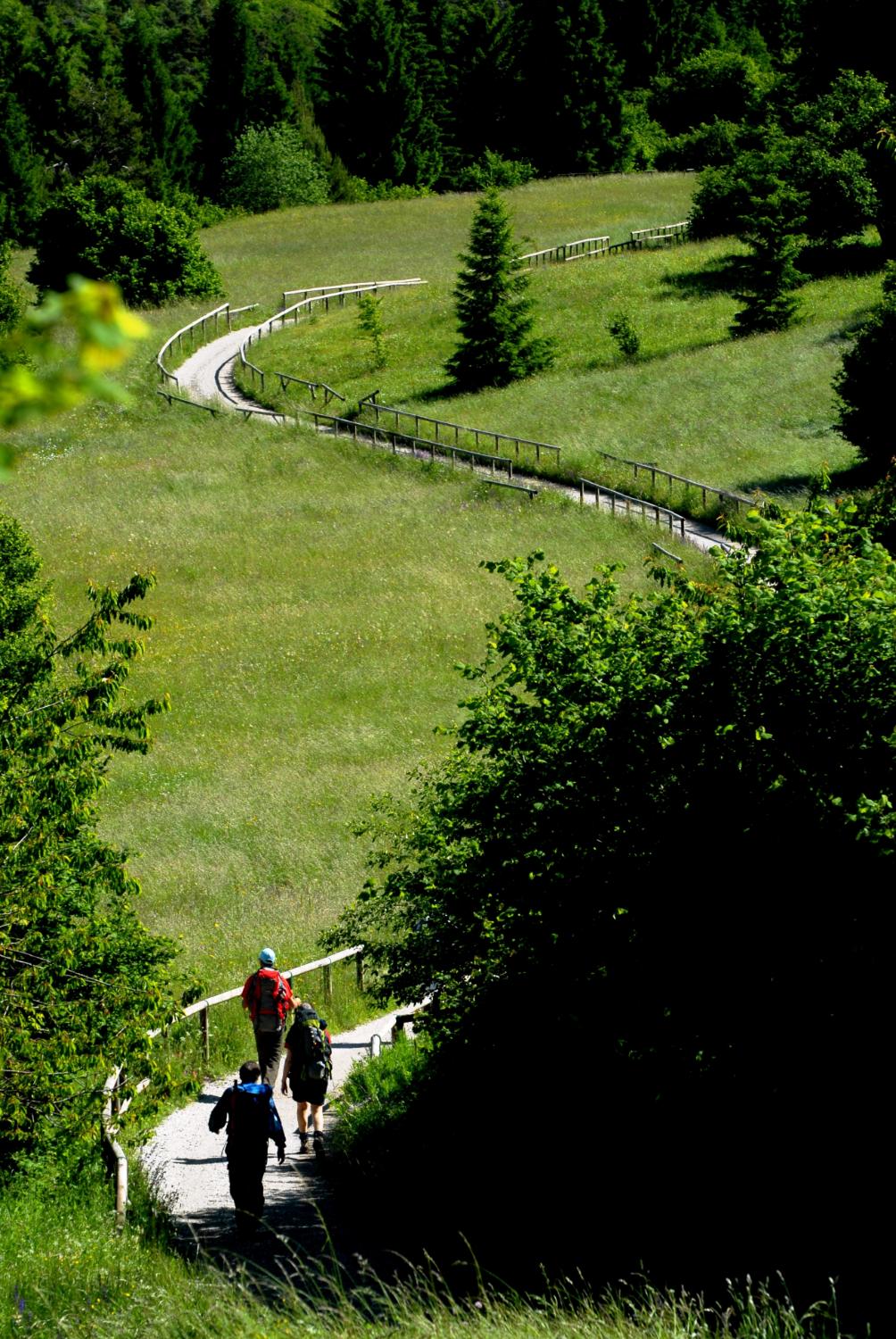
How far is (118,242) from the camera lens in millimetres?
61906

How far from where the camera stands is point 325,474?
44281mm

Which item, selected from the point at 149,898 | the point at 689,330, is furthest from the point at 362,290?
the point at 149,898

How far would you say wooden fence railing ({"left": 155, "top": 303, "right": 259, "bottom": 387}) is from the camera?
5471 centimetres

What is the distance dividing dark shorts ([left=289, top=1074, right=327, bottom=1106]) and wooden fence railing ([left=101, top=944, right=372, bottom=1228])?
115 centimetres

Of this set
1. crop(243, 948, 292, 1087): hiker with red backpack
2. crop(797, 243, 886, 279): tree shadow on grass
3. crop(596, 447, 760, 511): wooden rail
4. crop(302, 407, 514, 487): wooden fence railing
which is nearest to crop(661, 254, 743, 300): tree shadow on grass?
crop(797, 243, 886, 279): tree shadow on grass

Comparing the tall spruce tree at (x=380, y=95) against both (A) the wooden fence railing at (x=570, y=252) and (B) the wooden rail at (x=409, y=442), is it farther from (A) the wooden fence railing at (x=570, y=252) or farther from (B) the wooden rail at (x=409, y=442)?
(B) the wooden rail at (x=409, y=442)

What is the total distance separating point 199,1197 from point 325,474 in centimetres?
3403

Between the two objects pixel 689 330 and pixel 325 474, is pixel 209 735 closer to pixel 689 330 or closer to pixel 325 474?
pixel 325 474

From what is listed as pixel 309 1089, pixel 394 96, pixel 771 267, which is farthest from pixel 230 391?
pixel 394 96

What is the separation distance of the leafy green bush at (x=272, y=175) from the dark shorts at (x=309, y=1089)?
3394 inches

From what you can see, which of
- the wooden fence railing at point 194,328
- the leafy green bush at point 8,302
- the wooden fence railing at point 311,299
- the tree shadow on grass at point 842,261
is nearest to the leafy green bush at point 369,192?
the wooden fence railing at point 311,299

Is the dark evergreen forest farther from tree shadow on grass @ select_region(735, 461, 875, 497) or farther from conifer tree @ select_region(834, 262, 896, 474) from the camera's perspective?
conifer tree @ select_region(834, 262, 896, 474)

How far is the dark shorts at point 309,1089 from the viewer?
12797mm

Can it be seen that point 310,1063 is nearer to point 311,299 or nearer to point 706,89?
point 311,299
